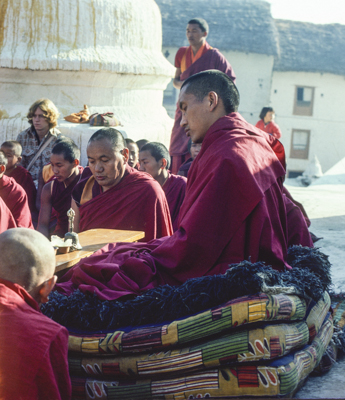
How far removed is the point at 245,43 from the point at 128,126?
59.6 ft

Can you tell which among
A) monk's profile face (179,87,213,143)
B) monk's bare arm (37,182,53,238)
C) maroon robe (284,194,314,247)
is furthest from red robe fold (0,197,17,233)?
maroon robe (284,194,314,247)

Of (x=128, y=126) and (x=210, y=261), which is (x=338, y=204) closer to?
Result: (x=128, y=126)

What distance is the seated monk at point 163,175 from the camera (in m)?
4.76

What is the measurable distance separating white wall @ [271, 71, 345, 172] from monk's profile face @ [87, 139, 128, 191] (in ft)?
70.9

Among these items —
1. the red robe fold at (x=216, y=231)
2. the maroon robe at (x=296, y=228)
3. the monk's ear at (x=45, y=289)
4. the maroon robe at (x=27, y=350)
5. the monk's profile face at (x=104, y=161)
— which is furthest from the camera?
the monk's profile face at (x=104, y=161)

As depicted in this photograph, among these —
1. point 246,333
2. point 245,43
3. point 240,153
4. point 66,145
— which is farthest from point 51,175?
point 245,43

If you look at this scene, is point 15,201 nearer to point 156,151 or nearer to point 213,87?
point 156,151

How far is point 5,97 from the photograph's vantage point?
6.61m

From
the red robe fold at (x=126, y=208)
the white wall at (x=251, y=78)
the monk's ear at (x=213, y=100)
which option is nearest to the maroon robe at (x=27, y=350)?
the monk's ear at (x=213, y=100)

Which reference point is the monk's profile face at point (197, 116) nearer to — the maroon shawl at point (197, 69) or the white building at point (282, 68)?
the maroon shawl at point (197, 69)

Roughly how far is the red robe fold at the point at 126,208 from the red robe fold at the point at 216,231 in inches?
43.5

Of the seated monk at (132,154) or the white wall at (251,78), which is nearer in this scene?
the seated monk at (132,154)

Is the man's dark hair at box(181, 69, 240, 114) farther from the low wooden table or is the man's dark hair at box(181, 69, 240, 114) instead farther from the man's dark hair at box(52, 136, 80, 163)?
the man's dark hair at box(52, 136, 80, 163)

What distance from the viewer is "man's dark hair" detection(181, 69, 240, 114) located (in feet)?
9.93
